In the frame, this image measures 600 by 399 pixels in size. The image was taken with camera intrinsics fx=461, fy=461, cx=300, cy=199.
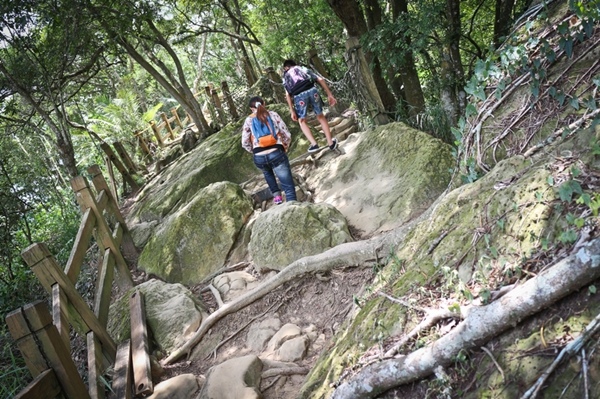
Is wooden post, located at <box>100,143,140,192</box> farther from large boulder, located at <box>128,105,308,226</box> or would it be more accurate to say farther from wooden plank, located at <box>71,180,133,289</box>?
wooden plank, located at <box>71,180,133,289</box>

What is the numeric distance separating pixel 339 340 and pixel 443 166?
2.96 meters

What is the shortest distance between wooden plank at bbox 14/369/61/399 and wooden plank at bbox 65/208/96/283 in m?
1.46

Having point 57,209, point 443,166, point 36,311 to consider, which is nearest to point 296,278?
point 443,166

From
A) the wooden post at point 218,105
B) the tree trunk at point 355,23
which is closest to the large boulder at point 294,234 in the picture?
the tree trunk at point 355,23

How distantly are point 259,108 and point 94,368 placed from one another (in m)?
3.51

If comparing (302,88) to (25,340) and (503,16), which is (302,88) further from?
(25,340)

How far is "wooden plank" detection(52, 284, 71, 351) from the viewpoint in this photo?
3680 millimetres

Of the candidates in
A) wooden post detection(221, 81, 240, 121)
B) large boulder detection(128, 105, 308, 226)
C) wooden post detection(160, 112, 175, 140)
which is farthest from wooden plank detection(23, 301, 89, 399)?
Answer: wooden post detection(160, 112, 175, 140)

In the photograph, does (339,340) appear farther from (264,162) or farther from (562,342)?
(264,162)

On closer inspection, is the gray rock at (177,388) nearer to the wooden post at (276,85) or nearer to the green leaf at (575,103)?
the green leaf at (575,103)

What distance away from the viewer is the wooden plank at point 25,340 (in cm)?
303

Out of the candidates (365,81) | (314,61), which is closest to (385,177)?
(365,81)

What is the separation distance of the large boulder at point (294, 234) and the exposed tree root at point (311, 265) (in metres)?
0.30

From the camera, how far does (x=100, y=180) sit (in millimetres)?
6715
